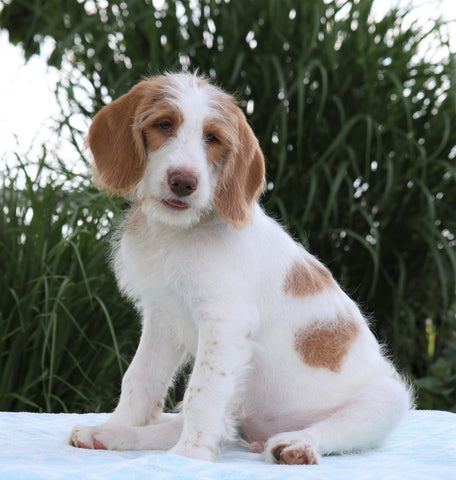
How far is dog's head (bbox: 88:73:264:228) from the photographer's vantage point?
2049 millimetres

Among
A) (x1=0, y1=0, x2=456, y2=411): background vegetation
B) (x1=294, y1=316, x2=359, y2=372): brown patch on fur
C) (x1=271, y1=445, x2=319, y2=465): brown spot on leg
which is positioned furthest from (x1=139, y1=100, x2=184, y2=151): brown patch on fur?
(x1=0, y1=0, x2=456, y2=411): background vegetation

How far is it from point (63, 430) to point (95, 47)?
2.83 metres

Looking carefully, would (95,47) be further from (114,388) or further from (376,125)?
(114,388)

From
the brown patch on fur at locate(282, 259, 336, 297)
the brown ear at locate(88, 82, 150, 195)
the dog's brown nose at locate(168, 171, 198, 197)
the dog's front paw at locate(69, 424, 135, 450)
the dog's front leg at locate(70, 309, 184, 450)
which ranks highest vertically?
the brown ear at locate(88, 82, 150, 195)

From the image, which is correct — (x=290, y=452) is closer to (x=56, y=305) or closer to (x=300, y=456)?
(x=300, y=456)

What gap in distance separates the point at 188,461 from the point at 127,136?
1.03 meters

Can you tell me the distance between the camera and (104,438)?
2254 millimetres

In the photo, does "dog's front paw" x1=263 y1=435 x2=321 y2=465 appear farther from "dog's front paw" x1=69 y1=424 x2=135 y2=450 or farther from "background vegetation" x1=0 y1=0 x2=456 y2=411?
"background vegetation" x1=0 y1=0 x2=456 y2=411

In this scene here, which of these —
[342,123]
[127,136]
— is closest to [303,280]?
[127,136]

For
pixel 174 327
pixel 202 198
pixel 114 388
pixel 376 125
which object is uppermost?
pixel 376 125

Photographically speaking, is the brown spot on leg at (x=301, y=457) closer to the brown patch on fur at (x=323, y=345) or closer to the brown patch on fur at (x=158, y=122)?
the brown patch on fur at (x=323, y=345)

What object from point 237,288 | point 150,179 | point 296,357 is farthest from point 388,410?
point 150,179

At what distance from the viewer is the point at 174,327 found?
2.35 m

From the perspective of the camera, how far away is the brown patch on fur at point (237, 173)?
2.16 metres
